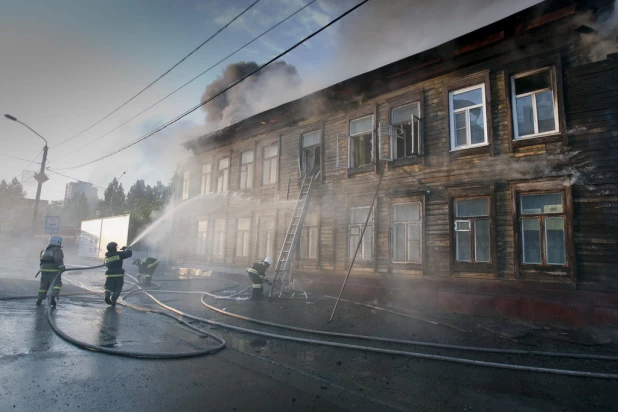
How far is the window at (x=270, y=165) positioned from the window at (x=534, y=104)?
30.1 ft

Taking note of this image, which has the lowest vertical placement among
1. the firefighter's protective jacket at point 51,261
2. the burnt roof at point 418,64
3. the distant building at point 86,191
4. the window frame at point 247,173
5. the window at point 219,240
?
the firefighter's protective jacket at point 51,261

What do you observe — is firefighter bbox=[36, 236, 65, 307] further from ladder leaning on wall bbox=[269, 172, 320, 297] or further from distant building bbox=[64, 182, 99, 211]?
distant building bbox=[64, 182, 99, 211]

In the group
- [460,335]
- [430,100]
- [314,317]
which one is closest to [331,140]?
[430,100]

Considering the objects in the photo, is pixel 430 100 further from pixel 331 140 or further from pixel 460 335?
pixel 460 335

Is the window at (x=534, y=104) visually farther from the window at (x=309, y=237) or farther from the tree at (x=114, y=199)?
the tree at (x=114, y=199)

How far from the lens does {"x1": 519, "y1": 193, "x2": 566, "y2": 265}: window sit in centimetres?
793

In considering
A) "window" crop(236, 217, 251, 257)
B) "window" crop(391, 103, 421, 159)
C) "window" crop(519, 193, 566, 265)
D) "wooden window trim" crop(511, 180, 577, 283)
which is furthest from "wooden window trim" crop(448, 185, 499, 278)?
"window" crop(236, 217, 251, 257)

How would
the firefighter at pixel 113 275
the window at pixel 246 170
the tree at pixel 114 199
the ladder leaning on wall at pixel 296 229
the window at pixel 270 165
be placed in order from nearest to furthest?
the firefighter at pixel 113 275
the ladder leaning on wall at pixel 296 229
the window at pixel 270 165
the window at pixel 246 170
the tree at pixel 114 199

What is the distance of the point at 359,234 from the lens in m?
11.8

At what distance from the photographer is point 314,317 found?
8.43 metres

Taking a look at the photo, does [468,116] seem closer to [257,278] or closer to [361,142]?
[361,142]

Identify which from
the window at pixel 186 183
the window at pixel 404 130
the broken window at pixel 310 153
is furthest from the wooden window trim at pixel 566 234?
the window at pixel 186 183

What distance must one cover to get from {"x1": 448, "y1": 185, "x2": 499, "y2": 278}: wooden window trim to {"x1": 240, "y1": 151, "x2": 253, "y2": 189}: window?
952 cm

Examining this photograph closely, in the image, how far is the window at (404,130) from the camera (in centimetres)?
1083
